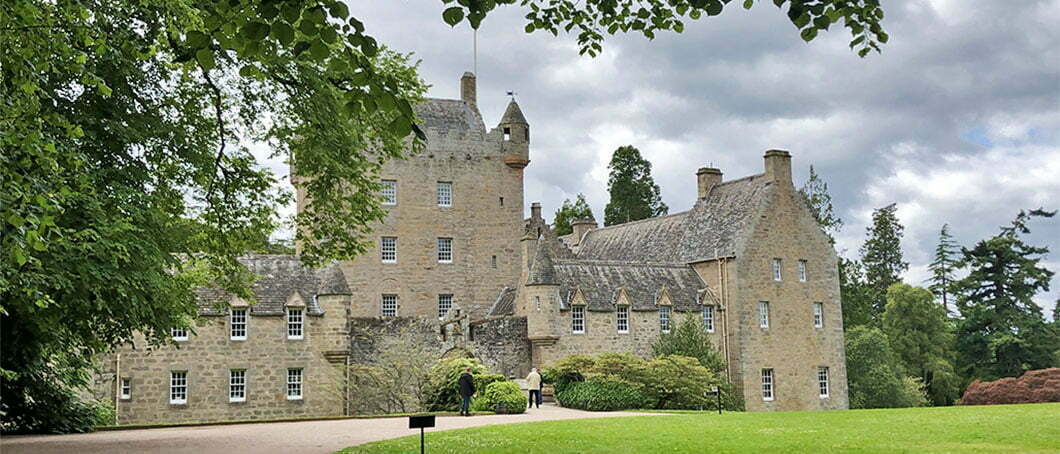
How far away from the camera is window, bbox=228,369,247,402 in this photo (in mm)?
34812

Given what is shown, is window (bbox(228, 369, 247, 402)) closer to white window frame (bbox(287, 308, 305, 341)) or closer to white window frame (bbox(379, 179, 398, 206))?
white window frame (bbox(287, 308, 305, 341))

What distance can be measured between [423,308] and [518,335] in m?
5.87

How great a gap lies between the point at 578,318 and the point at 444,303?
22.5 feet

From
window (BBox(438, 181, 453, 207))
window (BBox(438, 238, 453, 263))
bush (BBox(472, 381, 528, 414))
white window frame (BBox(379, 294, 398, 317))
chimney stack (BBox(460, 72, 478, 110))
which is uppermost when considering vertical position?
chimney stack (BBox(460, 72, 478, 110))

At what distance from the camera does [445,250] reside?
4438cm

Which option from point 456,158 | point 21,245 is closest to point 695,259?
point 456,158

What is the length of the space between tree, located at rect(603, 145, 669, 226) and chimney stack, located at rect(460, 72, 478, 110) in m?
23.6

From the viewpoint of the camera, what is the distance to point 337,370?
36.0 meters

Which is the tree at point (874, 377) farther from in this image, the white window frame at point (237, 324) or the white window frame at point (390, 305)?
the white window frame at point (237, 324)

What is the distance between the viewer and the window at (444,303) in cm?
4388

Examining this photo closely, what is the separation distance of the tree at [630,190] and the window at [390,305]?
94.1 feet

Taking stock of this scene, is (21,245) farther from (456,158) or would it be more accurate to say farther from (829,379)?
(829,379)

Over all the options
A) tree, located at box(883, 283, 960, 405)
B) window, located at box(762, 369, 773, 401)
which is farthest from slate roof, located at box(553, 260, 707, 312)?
tree, located at box(883, 283, 960, 405)

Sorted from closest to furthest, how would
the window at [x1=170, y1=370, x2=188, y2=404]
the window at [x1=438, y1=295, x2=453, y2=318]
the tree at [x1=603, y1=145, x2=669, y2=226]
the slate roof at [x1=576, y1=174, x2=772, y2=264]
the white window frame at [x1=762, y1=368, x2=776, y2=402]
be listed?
the window at [x1=170, y1=370, x2=188, y2=404], the white window frame at [x1=762, y1=368, x2=776, y2=402], the window at [x1=438, y1=295, x2=453, y2=318], the slate roof at [x1=576, y1=174, x2=772, y2=264], the tree at [x1=603, y1=145, x2=669, y2=226]
